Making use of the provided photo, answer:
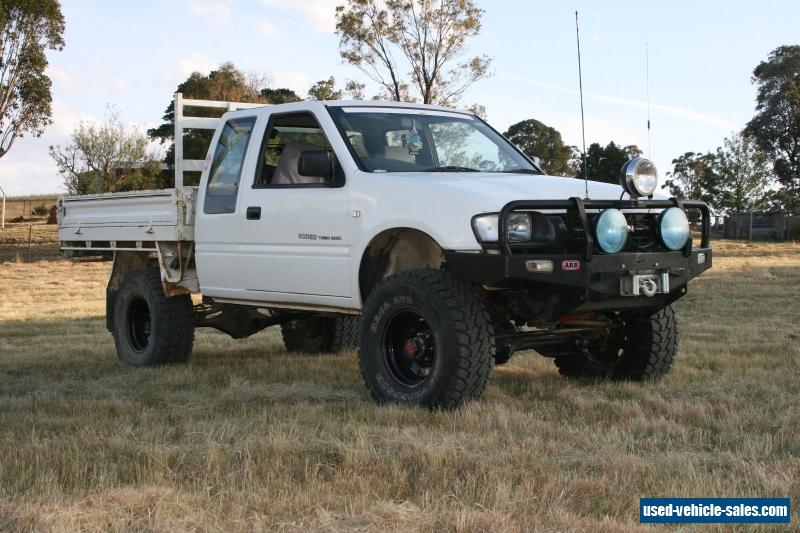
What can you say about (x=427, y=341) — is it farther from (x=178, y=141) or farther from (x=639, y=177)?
(x=178, y=141)

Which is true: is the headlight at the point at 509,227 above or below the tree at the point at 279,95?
below

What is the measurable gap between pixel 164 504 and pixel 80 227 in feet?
18.9

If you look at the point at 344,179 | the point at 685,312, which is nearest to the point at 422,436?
the point at 344,179

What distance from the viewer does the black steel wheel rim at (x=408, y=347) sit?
580 centimetres

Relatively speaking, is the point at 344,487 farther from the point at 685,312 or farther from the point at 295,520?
the point at 685,312

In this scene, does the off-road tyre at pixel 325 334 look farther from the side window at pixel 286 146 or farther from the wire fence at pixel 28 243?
the wire fence at pixel 28 243

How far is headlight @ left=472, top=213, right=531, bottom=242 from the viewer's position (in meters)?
5.39

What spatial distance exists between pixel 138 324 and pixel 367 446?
4.62m

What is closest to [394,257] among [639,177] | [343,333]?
[639,177]

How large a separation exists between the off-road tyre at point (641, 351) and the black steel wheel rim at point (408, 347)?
160cm

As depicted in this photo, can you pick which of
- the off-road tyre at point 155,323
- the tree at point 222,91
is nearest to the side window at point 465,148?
the off-road tyre at point 155,323

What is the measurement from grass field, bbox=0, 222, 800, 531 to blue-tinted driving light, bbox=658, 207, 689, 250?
94 centimetres

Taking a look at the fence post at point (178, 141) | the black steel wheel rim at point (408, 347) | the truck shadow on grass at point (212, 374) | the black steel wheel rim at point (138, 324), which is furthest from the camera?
the black steel wheel rim at point (138, 324)

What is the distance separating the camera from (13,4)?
30750mm
